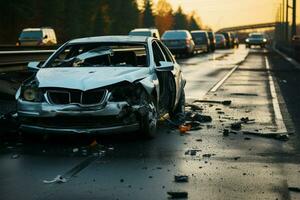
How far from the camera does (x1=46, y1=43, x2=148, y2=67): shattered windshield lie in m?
9.91

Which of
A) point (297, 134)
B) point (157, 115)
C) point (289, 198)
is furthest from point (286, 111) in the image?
point (289, 198)

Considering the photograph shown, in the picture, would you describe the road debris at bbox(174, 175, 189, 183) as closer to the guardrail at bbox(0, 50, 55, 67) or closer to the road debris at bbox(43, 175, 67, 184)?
the road debris at bbox(43, 175, 67, 184)

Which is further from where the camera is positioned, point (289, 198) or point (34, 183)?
point (34, 183)

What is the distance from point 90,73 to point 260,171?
3044 mm

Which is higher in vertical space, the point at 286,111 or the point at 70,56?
the point at 70,56

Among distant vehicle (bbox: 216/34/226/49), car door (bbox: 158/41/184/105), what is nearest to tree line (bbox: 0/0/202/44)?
distant vehicle (bbox: 216/34/226/49)

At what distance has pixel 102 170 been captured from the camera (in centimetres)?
686

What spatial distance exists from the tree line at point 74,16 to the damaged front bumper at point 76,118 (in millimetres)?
56868

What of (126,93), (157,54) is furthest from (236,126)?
(126,93)

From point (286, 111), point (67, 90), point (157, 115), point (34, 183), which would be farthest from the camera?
point (286, 111)

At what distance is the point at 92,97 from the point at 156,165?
1673 mm

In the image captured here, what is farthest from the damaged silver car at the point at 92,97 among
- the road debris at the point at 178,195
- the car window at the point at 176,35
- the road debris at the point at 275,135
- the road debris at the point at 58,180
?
the car window at the point at 176,35

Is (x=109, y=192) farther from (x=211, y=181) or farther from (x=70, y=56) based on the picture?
(x=70, y=56)

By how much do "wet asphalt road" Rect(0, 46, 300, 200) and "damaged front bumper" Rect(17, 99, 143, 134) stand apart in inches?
8.4
